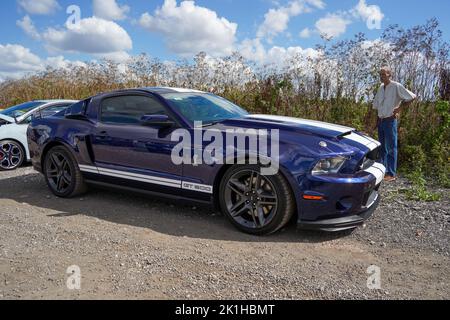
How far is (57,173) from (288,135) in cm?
338

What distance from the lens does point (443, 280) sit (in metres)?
3.09

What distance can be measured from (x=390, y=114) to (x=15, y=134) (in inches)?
263

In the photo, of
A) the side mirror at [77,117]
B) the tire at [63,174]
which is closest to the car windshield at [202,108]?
the side mirror at [77,117]

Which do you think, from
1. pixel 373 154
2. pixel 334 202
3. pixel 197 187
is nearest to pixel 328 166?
pixel 334 202

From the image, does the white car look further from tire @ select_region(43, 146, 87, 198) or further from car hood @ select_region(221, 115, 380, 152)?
car hood @ select_region(221, 115, 380, 152)

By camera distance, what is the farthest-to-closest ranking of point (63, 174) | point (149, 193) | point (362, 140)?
point (63, 174), point (149, 193), point (362, 140)

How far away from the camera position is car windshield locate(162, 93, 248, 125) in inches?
176

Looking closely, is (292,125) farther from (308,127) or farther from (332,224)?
(332,224)

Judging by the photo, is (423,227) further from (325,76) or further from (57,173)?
(325,76)

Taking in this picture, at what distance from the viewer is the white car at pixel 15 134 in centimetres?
757

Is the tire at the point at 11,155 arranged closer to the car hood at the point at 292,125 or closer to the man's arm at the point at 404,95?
the car hood at the point at 292,125

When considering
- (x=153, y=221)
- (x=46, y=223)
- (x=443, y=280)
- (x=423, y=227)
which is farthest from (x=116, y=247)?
(x=423, y=227)

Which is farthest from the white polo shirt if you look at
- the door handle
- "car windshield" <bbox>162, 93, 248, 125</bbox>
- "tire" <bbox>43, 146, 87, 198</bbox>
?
"tire" <bbox>43, 146, 87, 198</bbox>

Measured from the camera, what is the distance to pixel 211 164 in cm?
407
